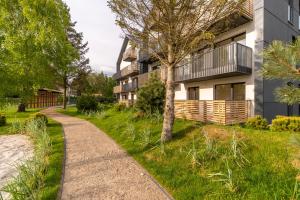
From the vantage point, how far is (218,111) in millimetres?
11094

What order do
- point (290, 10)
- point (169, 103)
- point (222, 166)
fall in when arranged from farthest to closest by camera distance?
→ point (290, 10), point (169, 103), point (222, 166)

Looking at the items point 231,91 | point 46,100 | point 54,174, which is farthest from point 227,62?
point 46,100

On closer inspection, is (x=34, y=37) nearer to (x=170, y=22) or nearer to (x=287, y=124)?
(x=170, y=22)

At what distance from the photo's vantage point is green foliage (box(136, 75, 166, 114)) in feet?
45.4

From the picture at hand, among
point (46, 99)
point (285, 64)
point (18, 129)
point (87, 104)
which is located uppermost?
point (285, 64)

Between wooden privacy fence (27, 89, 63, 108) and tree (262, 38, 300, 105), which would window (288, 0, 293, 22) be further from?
wooden privacy fence (27, 89, 63, 108)

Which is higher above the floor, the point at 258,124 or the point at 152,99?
the point at 152,99

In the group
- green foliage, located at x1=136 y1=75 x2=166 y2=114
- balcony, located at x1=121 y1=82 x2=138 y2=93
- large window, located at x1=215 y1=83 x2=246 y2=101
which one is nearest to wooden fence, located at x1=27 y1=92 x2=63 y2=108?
balcony, located at x1=121 y1=82 x2=138 y2=93

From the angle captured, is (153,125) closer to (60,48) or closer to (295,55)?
(295,55)

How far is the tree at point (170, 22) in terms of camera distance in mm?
7777

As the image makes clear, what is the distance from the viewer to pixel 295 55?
2.21 metres

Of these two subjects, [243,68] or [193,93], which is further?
[193,93]

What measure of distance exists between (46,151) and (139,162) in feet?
11.8

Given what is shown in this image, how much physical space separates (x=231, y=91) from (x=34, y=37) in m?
18.6
